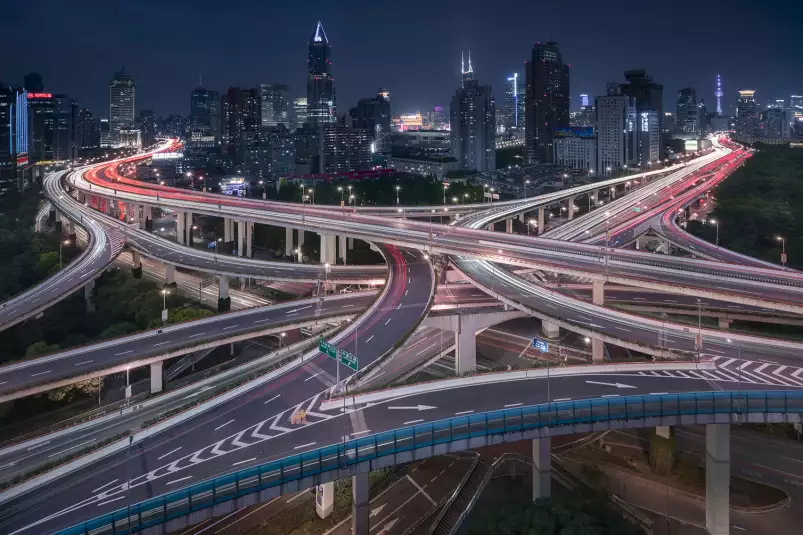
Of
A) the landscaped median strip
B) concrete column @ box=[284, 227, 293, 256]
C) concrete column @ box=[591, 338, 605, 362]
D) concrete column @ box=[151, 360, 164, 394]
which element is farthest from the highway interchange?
concrete column @ box=[284, 227, 293, 256]

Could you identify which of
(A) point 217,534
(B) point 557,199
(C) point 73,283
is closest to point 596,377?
(A) point 217,534

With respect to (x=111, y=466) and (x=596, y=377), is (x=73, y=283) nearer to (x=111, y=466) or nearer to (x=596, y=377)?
(x=111, y=466)

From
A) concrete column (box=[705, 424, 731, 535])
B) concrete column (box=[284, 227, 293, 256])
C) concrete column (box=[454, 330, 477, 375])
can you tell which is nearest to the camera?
concrete column (box=[705, 424, 731, 535])

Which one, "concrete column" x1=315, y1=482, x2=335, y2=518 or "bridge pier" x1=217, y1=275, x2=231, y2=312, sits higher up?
"bridge pier" x1=217, y1=275, x2=231, y2=312

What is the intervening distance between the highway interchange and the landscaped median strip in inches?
23.3

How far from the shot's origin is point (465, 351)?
5156 cm

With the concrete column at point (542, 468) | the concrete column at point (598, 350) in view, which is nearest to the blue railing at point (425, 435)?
the concrete column at point (542, 468)

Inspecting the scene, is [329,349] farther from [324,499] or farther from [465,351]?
[465,351]

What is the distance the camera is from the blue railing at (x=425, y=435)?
23453mm

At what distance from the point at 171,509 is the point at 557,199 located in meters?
105

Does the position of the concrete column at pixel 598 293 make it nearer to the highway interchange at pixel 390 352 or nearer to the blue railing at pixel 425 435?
the highway interchange at pixel 390 352

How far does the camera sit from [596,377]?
35.9 meters

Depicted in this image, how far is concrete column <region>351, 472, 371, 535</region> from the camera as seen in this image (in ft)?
96.6

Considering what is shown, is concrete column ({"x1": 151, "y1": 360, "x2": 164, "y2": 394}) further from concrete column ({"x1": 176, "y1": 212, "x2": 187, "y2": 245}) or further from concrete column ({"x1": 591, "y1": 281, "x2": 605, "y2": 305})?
concrete column ({"x1": 176, "y1": 212, "x2": 187, "y2": 245})
